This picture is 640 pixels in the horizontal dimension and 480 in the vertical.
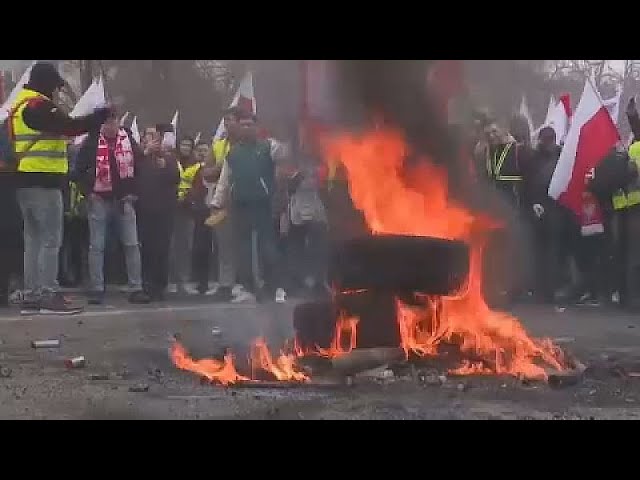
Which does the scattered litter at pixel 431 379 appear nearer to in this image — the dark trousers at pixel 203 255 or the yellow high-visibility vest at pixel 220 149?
the dark trousers at pixel 203 255

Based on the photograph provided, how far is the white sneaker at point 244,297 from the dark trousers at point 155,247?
1.57 ft

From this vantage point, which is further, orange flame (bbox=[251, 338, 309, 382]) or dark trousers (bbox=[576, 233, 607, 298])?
dark trousers (bbox=[576, 233, 607, 298])

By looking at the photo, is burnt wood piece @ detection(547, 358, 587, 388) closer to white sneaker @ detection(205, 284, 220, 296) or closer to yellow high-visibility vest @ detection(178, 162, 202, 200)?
white sneaker @ detection(205, 284, 220, 296)

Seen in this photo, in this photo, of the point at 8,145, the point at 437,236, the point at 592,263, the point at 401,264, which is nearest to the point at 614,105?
the point at 592,263

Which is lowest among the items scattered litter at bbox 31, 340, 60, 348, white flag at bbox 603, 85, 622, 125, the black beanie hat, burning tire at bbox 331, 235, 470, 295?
scattered litter at bbox 31, 340, 60, 348

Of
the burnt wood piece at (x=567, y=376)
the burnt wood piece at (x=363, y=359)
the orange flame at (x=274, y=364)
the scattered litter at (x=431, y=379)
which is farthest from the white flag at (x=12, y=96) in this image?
the burnt wood piece at (x=567, y=376)

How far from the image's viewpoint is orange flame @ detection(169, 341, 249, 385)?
5941 millimetres

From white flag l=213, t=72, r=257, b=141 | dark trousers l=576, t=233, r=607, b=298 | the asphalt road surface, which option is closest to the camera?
the asphalt road surface

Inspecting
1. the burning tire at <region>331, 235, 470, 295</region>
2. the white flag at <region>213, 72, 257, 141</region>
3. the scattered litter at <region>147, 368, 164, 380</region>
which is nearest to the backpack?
the white flag at <region>213, 72, 257, 141</region>

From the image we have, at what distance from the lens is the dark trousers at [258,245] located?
596 centimetres

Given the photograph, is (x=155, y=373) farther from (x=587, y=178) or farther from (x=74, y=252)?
(x=587, y=178)

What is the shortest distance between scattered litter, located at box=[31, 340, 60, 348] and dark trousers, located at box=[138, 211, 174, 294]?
0.69m
